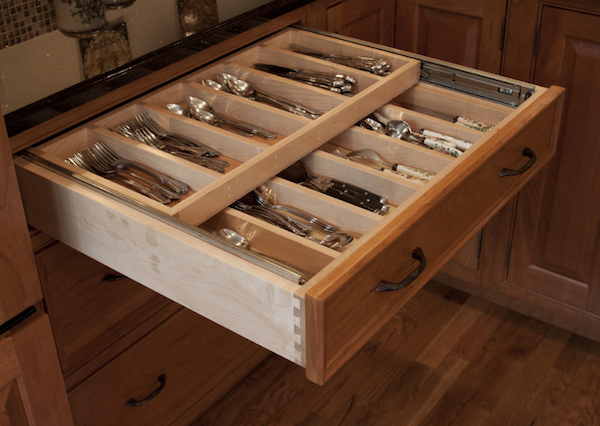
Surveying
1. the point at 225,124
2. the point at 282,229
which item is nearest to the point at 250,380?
the point at 225,124

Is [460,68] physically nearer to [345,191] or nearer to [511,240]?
[345,191]

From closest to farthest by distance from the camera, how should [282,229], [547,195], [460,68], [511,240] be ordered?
[282,229], [460,68], [547,195], [511,240]

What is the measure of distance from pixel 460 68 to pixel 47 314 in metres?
0.89

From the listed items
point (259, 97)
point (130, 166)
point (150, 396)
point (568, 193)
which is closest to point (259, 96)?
point (259, 97)

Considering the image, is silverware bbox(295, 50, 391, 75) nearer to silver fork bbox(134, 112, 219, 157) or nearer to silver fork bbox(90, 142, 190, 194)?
silver fork bbox(134, 112, 219, 157)

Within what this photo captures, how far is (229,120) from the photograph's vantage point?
1353 millimetres

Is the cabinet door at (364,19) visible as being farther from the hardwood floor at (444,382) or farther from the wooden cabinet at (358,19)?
the hardwood floor at (444,382)

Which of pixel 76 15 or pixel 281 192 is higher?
pixel 76 15

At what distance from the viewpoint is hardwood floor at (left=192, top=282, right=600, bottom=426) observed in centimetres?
176

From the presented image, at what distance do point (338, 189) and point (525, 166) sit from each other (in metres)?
0.33

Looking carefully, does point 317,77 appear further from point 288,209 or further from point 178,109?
point 288,209

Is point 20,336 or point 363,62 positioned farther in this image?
point 363,62

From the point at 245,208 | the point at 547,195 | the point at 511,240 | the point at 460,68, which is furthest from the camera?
the point at 511,240

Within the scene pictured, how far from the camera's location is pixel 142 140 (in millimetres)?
1274
